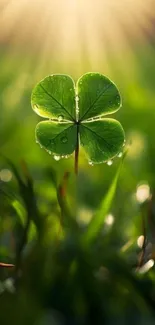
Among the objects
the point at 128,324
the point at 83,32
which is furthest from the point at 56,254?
the point at 83,32

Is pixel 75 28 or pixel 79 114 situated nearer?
pixel 79 114

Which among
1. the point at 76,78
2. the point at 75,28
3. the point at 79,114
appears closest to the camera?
the point at 79,114

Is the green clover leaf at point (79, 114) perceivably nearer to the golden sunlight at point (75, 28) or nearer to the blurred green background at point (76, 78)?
the blurred green background at point (76, 78)

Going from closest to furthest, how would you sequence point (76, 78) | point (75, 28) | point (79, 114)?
point (79, 114)
point (76, 78)
point (75, 28)

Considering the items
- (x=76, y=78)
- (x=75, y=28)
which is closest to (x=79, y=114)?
(x=76, y=78)

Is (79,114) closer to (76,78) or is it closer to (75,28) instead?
(76,78)

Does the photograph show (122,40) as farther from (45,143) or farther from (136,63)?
(45,143)

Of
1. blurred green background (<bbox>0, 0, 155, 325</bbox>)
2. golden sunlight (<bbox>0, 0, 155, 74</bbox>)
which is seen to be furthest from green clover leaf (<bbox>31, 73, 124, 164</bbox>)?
golden sunlight (<bbox>0, 0, 155, 74</bbox>)
